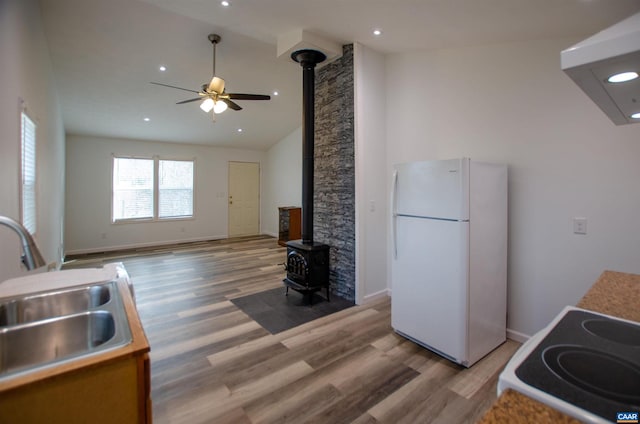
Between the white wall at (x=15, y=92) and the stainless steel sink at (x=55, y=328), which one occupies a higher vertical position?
the white wall at (x=15, y=92)

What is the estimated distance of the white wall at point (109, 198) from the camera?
630 cm

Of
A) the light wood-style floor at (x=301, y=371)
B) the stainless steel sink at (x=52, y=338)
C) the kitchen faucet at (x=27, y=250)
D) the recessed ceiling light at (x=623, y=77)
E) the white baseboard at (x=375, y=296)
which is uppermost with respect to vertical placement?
the recessed ceiling light at (x=623, y=77)

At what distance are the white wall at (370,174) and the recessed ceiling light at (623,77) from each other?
2656 mm

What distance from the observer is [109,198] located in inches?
260

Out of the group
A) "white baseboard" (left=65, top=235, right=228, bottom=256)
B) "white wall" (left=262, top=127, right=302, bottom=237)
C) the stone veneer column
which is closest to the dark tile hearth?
the stone veneer column

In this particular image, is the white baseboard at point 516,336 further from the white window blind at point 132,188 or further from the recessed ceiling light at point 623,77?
the white window blind at point 132,188

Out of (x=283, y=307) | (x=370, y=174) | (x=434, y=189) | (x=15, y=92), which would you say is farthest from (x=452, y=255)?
(x=15, y=92)

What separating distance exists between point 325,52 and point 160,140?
5163 millimetres

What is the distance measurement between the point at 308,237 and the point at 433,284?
168cm

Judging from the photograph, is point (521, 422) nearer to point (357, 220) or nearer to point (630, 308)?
point (630, 308)

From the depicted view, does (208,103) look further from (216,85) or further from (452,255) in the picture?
(452,255)

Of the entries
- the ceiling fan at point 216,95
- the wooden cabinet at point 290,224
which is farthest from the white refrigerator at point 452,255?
the wooden cabinet at point 290,224

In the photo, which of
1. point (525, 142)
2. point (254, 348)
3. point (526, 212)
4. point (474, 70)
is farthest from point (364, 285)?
point (474, 70)

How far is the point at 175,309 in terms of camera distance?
3432 mm
